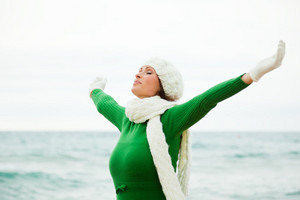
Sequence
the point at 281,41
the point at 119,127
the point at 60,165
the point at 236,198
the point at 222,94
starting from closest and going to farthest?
the point at 281,41 → the point at 222,94 → the point at 119,127 → the point at 236,198 → the point at 60,165

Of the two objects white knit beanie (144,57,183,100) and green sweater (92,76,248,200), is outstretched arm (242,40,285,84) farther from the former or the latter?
white knit beanie (144,57,183,100)

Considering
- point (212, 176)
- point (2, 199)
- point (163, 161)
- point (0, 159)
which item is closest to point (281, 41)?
point (163, 161)

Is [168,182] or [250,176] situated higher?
[168,182]

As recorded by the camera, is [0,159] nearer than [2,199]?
No

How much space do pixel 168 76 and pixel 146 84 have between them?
144 mm

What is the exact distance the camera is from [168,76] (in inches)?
103

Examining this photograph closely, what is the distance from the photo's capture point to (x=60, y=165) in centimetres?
1488

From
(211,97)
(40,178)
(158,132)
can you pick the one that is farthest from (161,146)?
(40,178)

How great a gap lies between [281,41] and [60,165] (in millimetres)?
13787

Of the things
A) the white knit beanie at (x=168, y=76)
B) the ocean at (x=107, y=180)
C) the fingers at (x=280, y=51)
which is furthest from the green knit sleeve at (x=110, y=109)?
the ocean at (x=107, y=180)

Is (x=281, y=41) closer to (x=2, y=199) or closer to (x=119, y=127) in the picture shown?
(x=119, y=127)

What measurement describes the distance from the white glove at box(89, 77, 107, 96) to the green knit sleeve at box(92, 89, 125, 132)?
0.45ft

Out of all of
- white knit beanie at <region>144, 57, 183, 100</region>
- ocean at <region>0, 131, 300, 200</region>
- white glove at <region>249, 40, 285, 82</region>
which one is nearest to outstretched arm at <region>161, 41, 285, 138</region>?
white glove at <region>249, 40, 285, 82</region>

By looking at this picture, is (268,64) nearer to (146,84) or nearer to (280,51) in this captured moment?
(280,51)
